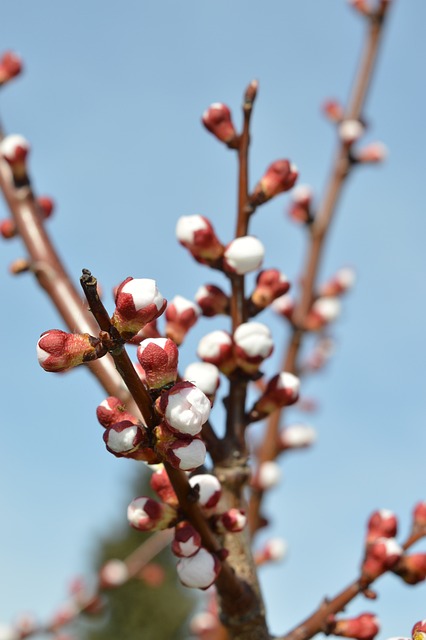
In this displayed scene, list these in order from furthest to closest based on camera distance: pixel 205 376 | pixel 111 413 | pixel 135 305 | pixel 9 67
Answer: pixel 9 67
pixel 205 376
pixel 111 413
pixel 135 305

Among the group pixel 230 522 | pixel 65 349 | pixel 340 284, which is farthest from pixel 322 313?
pixel 65 349

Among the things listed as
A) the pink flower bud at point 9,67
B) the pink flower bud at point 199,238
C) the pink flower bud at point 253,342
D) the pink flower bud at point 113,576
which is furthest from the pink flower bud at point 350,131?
the pink flower bud at point 113,576

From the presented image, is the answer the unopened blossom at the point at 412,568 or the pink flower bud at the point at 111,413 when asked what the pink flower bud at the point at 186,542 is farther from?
the unopened blossom at the point at 412,568

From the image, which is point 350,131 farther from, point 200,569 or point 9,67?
point 200,569

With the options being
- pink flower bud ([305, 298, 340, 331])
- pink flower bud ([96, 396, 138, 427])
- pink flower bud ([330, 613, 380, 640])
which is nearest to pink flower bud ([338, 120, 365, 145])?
pink flower bud ([305, 298, 340, 331])

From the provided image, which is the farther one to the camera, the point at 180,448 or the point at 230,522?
the point at 230,522

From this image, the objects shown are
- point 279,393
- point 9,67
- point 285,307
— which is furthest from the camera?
point 285,307

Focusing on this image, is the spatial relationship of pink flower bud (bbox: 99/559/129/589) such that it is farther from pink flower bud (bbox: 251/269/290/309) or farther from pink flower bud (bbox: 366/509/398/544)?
pink flower bud (bbox: 251/269/290/309)
